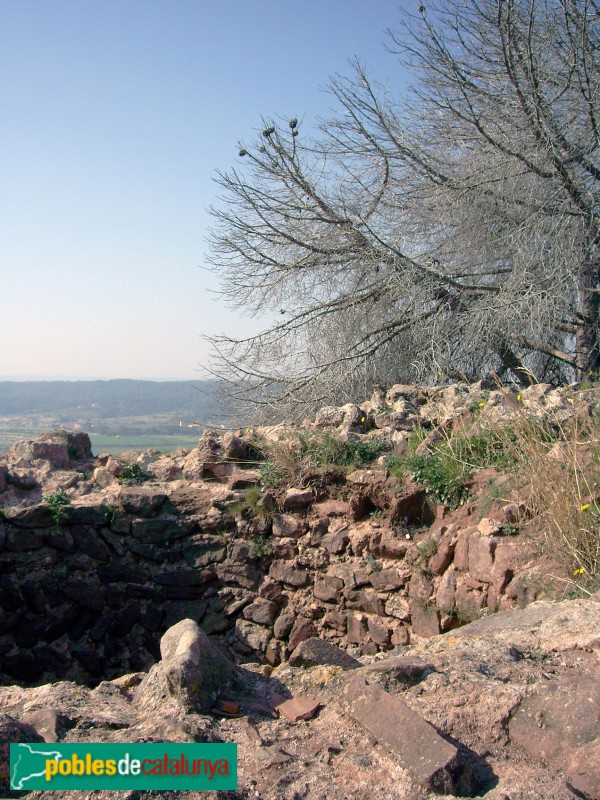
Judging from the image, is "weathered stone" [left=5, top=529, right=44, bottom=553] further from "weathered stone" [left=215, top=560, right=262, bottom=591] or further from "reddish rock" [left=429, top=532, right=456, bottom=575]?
"reddish rock" [left=429, top=532, right=456, bottom=575]

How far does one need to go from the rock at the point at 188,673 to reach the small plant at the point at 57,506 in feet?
10.4

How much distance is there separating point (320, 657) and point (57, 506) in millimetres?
3415

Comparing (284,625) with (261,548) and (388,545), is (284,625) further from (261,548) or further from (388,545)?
(388,545)

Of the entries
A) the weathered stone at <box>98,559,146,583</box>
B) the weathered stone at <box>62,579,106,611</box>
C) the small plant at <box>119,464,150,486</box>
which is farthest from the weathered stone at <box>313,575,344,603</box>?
the small plant at <box>119,464,150,486</box>

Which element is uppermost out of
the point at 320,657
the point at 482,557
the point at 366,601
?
the point at 482,557

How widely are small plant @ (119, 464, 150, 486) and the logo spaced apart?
4212mm

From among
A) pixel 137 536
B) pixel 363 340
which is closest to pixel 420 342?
pixel 363 340

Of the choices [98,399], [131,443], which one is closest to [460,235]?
[131,443]

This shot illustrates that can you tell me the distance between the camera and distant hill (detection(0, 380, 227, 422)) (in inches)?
768

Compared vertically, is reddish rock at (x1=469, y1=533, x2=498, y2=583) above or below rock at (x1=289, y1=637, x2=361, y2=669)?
above

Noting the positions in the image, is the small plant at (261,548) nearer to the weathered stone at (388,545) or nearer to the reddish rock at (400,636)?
the weathered stone at (388,545)

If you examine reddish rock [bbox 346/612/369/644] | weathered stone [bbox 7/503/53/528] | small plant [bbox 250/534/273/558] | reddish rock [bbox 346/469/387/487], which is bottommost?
reddish rock [bbox 346/612/369/644]

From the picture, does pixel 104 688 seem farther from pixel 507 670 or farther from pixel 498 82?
pixel 498 82

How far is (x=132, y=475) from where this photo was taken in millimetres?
6496
